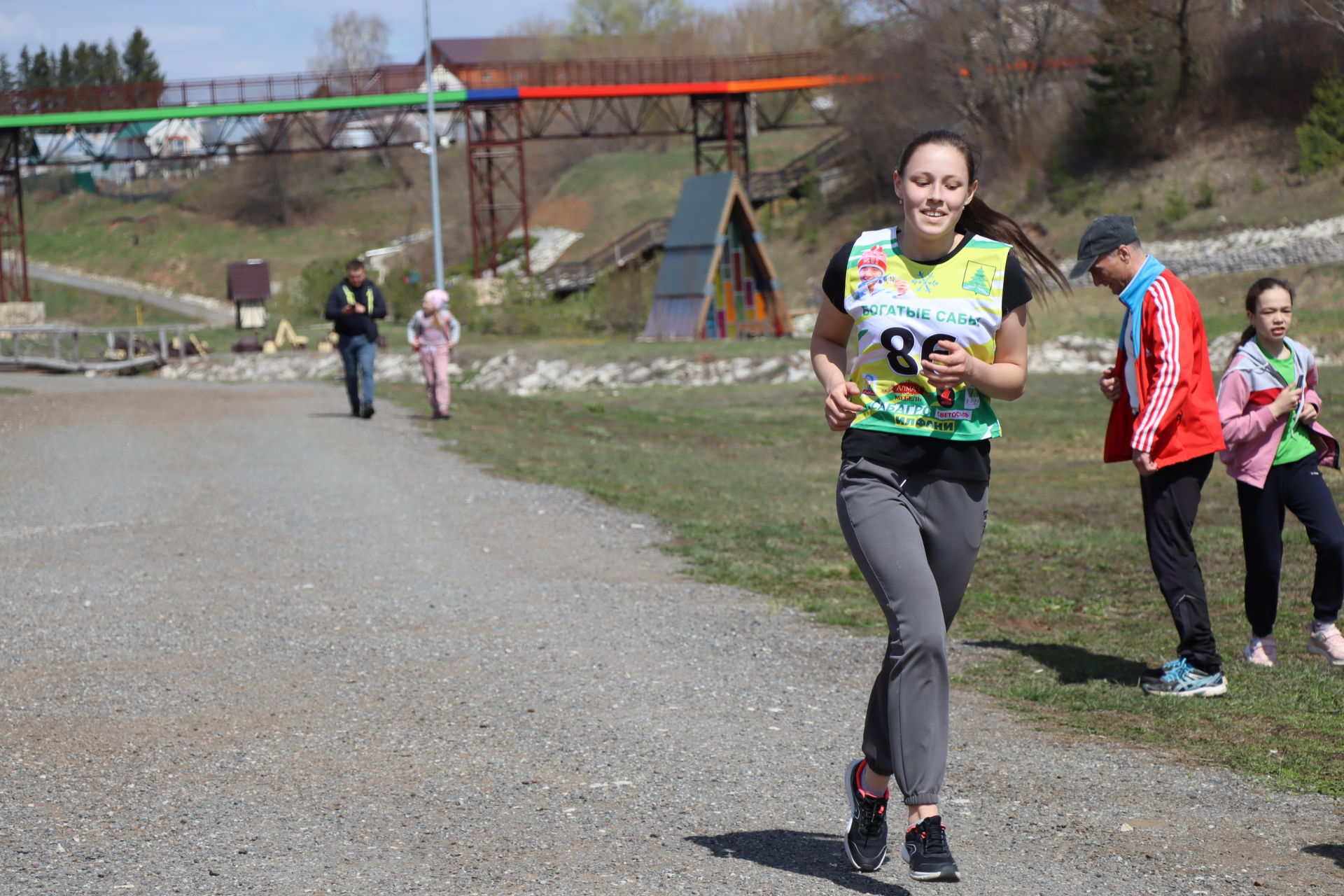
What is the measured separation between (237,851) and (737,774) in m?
1.76

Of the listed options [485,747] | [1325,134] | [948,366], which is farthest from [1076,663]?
[1325,134]

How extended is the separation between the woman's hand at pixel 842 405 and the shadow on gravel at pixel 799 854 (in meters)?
1.28

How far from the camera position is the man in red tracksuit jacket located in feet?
19.9

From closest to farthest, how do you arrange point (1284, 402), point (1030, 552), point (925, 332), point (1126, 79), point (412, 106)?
point (925, 332)
point (1284, 402)
point (1030, 552)
point (1126, 79)
point (412, 106)

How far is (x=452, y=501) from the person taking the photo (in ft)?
41.2

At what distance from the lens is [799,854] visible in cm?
430

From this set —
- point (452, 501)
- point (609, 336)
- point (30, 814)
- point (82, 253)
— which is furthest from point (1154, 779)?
point (82, 253)

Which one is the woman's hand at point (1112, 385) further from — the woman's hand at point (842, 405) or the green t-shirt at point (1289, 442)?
the woman's hand at point (842, 405)

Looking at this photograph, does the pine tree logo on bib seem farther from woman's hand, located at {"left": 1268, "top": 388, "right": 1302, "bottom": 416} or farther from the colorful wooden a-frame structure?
the colorful wooden a-frame structure

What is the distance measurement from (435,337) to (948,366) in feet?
49.2

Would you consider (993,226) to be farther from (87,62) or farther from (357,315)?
(87,62)

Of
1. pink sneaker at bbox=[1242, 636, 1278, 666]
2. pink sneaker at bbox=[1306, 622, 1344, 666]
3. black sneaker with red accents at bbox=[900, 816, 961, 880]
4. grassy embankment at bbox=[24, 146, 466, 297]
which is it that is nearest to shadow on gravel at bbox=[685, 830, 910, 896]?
black sneaker with red accents at bbox=[900, 816, 961, 880]

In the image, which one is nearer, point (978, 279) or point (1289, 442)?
point (978, 279)

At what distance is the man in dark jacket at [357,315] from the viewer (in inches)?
699
